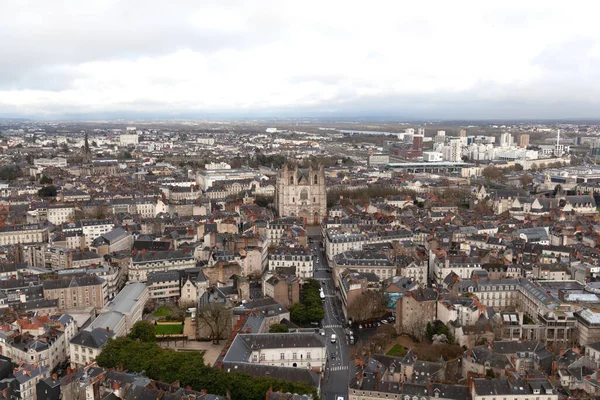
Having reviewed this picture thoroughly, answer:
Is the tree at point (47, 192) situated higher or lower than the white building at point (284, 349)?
higher

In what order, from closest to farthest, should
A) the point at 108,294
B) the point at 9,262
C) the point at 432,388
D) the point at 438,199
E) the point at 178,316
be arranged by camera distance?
the point at 432,388 < the point at 178,316 < the point at 108,294 < the point at 9,262 < the point at 438,199

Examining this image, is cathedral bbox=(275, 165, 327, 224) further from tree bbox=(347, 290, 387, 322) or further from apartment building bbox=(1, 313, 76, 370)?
apartment building bbox=(1, 313, 76, 370)

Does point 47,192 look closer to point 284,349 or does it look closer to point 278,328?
point 278,328

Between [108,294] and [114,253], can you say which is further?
[114,253]

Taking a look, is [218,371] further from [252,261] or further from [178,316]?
[252,261]

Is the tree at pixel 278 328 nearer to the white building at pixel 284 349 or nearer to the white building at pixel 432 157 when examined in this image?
the white building at pixel 284 349

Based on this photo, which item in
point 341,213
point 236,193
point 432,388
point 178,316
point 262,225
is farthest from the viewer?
point 236,193

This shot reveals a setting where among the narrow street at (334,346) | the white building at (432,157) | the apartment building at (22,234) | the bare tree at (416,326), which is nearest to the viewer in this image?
the narrow street at (334,346)

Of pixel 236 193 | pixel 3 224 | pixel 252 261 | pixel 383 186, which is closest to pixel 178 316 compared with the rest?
pixel 252 261

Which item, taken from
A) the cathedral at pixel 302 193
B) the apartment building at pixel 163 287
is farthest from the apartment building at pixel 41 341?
the cathedral at pixel 302 193
